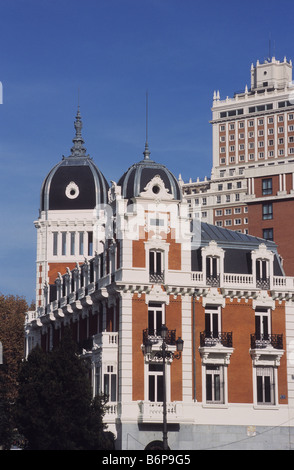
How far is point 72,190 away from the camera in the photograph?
299 feet

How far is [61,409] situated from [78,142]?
41.5 metres

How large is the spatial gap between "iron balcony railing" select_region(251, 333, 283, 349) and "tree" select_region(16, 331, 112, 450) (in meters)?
11.8

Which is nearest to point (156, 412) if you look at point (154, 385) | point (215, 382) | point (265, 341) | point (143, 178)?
point (154, 385)

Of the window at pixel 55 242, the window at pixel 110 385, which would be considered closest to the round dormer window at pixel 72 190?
the window at pixel 55 242

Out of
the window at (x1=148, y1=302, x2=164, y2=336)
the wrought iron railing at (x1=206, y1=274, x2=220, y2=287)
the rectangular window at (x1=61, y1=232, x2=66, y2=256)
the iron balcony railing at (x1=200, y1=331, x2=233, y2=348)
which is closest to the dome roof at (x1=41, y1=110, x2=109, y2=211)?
the rectangular window at (x1=61, y1=232, x2=66, y2=256)

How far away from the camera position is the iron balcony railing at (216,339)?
216ft

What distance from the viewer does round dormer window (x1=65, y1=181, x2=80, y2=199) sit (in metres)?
90.9

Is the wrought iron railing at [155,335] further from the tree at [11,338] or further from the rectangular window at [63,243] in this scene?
the rectangular window at [63,243]

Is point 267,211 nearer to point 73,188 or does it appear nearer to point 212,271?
point 73,188

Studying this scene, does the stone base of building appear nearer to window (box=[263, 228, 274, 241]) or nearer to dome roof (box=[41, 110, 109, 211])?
dome roof (box=[41, 110, 109, 211])

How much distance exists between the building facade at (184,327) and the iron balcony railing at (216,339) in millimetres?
65

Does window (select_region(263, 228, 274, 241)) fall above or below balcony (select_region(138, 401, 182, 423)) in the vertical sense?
above

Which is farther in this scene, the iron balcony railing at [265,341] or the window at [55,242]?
the window at [55,242]

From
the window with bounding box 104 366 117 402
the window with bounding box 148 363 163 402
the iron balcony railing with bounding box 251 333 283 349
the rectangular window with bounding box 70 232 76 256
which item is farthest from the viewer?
the rectangular window with bounding box 70 232 76 256
